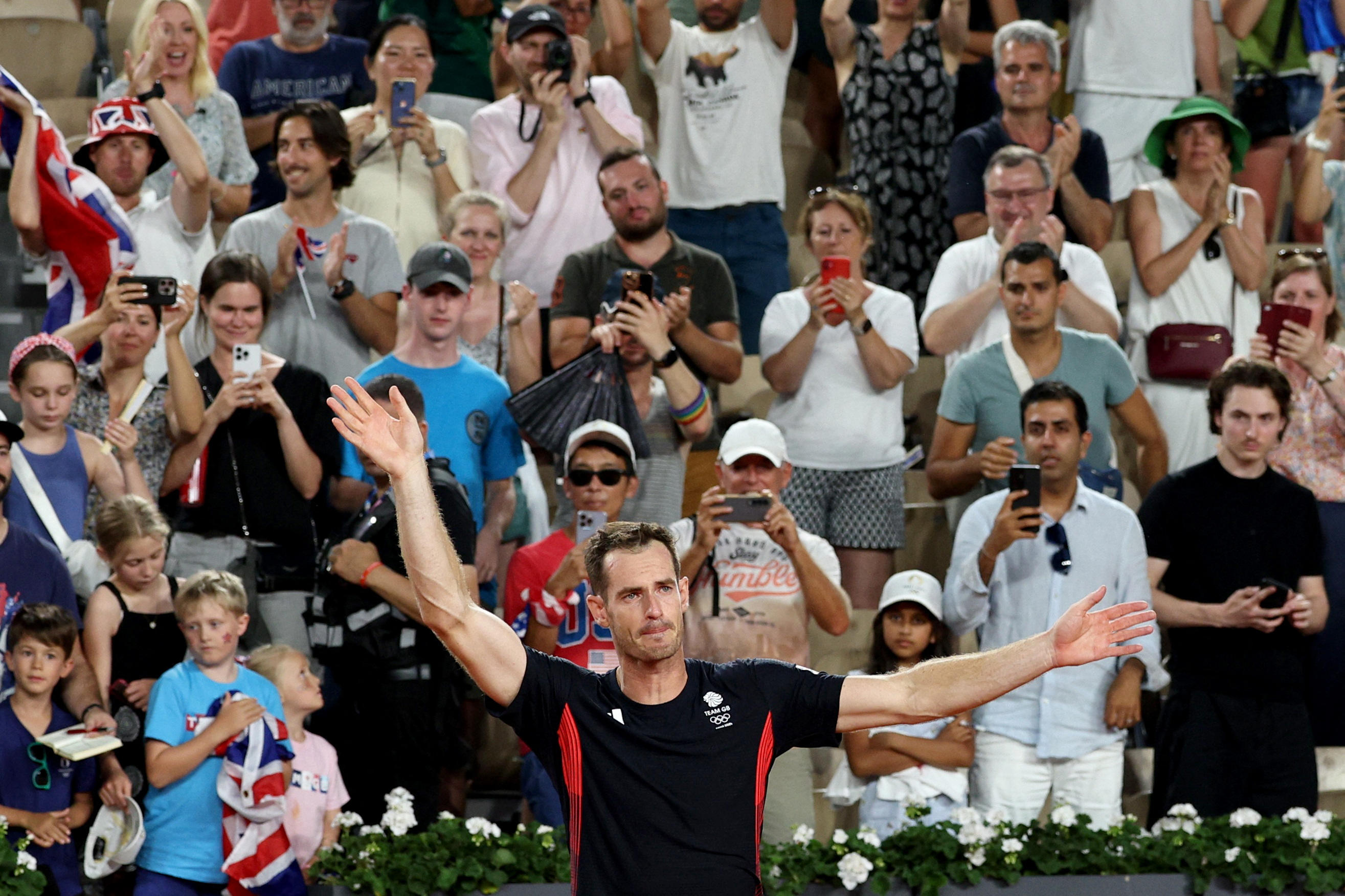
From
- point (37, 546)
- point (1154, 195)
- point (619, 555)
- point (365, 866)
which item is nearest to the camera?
point (619, 555)

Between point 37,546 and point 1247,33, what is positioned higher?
point 1247,33

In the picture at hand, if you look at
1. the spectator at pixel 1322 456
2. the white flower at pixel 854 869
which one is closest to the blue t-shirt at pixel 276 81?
the spectator at pixel 1322 456

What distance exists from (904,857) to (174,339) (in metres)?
3.38

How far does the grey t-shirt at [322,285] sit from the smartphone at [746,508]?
200 cm

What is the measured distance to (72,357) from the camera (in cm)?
698

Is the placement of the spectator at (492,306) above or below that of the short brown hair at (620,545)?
above

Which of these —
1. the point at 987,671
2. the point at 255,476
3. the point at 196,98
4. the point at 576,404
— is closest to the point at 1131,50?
the point at 576,404

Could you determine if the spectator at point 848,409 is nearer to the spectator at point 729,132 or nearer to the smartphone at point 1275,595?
the spectator at point 729,132

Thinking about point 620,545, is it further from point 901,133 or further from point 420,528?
point 901,133

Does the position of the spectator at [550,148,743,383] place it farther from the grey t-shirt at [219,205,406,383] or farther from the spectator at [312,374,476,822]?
the spectator at [312,374,476,822]

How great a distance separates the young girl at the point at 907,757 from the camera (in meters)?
6.88

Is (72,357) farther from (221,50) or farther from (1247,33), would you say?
(1247,33)

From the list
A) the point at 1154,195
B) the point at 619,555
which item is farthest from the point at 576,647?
the point at 1154,195

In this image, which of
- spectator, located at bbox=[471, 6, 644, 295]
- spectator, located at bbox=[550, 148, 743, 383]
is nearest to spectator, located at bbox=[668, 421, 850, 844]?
spectator, located at bbox=[550, 148, 743, 383]
